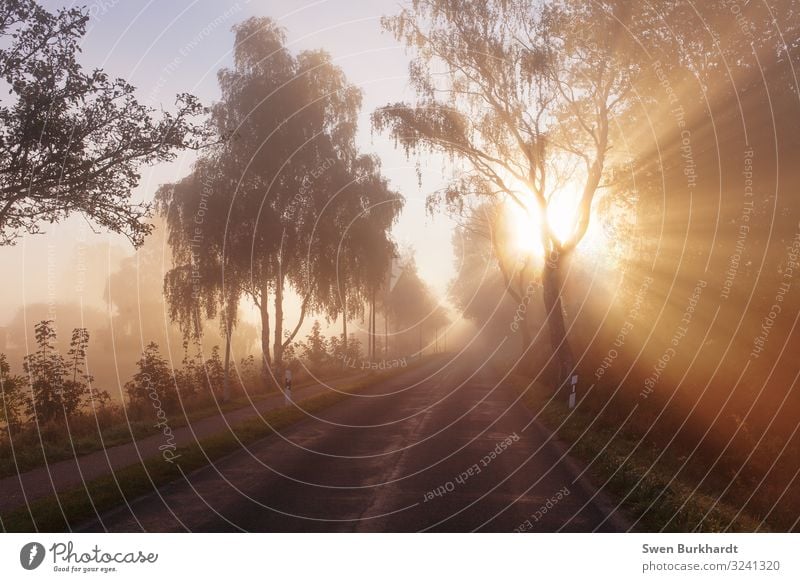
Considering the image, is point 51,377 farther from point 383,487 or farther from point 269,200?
point 269,200

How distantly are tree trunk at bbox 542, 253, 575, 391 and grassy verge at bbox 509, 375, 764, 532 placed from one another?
5717 millimetres

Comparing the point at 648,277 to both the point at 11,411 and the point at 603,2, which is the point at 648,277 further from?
the point at 11,411

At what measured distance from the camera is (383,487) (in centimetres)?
991

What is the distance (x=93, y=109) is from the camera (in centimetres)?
1091

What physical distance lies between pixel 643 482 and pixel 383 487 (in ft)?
12.4

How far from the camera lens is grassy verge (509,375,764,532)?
794 cm

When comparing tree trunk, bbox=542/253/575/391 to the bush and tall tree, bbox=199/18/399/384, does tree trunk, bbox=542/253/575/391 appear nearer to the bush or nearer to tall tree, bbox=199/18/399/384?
tall tree, bbox=199/18/399/384

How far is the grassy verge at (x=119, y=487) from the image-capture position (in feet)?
25.6

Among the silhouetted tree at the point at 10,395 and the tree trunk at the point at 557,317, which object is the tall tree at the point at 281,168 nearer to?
the tree trunk at the point at 557,317

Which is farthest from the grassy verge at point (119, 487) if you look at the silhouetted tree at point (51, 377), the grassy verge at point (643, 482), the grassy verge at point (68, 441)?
the grassy verge at point (643, 482)

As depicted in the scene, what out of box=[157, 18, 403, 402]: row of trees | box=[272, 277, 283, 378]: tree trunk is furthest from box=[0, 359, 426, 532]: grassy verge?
box=[272, 277, 283, 378]: tree trunk

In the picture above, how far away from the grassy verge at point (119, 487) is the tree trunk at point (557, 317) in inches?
444

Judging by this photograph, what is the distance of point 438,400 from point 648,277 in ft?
33.4
